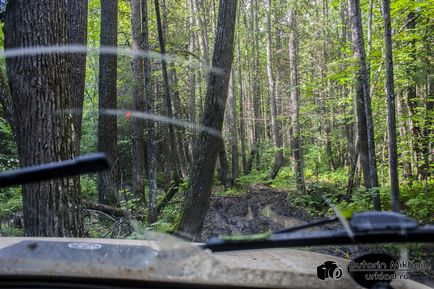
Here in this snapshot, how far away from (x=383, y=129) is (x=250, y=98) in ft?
58.1

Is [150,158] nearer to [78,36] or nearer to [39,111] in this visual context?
[78,36]

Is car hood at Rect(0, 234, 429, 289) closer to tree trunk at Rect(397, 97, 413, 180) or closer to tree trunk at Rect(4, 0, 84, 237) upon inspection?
tree trunk at Rect(4, 0, 84, 237)

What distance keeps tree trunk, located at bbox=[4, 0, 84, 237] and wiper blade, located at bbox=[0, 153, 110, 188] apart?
306cm

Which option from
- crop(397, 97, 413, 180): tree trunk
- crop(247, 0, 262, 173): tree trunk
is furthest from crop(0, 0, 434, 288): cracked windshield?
crop(247, 0, 262, 173): tree trunk

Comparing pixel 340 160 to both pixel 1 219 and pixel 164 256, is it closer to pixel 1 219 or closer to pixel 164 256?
pixel 1 219

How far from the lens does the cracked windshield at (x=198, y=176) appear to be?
4.25 feet

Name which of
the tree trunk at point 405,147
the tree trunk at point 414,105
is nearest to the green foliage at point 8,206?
the tree trunk at point 414,105

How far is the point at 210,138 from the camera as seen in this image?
22.6ft

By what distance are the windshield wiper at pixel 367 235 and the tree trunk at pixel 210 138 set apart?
5579 mm

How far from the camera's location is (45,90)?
4.11 metres

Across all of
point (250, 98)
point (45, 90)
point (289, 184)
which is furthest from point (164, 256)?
point (250, 98)

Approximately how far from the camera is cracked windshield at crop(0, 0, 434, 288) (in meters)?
1.30

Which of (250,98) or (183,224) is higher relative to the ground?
(250,98)

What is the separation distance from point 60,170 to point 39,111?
326 centimetres
